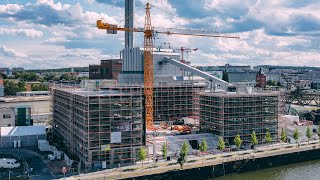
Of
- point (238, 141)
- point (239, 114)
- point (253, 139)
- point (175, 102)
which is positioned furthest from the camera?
point (175, 102)

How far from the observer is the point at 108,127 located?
42531 mm

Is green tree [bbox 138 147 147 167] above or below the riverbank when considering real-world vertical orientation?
above

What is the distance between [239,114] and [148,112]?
628 inches

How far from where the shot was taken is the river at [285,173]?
44156 mm

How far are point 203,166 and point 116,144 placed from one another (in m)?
10.0

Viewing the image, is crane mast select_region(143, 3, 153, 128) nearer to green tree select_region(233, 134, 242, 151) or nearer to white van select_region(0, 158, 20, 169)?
green tree select_region(233, 134, 242, 151)

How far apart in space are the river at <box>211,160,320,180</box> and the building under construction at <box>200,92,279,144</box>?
6.81m

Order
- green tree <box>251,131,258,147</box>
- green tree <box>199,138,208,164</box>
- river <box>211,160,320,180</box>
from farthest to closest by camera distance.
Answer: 1. green tree <box>251,131,258,147</box>
2. green tree <box>199,138,208,164</box>
3. river <box>211,160,320,180</box>

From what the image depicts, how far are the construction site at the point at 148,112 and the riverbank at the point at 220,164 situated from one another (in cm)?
285

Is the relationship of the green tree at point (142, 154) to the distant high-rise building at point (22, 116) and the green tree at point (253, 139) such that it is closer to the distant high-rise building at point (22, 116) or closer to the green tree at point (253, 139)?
the green tree at point (253, 139)

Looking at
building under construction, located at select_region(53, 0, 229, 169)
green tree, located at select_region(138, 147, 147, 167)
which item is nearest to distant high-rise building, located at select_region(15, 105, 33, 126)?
building under construction, located at select_region(53, 0, 229, 169)

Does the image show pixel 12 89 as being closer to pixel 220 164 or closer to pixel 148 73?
pixel 148 73

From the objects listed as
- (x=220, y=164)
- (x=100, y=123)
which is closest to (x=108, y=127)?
(x=100, y=123)

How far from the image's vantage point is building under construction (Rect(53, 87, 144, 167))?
137 ft
